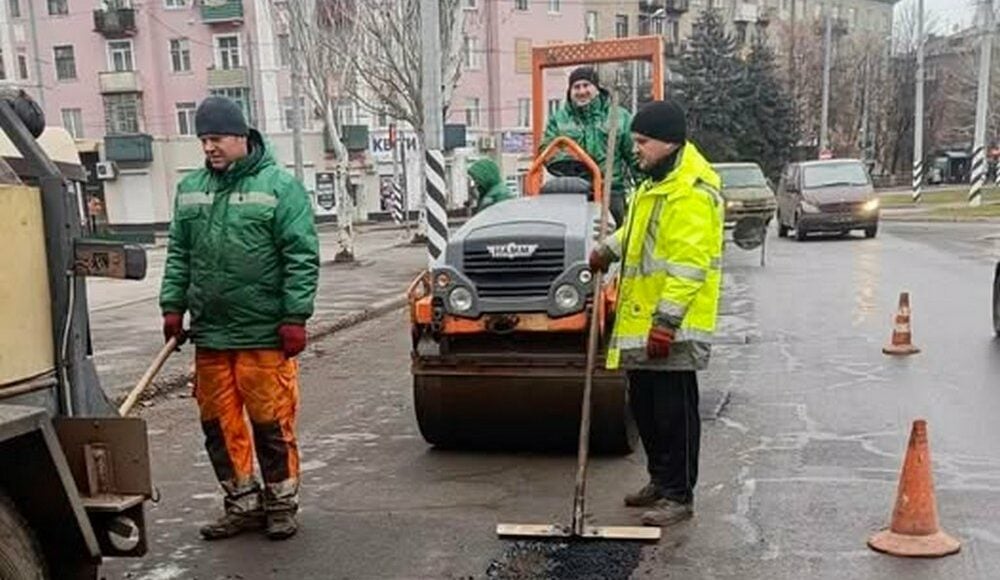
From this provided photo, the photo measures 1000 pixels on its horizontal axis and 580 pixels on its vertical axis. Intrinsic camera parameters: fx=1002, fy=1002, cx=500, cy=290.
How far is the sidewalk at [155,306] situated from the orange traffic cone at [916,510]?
4.90 metres

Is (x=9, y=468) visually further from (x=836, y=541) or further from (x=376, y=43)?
(x=376, y=43)

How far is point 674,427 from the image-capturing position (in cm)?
489

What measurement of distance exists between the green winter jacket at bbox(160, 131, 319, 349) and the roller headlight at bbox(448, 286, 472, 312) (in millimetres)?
1197

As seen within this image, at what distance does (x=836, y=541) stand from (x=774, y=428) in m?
1.99

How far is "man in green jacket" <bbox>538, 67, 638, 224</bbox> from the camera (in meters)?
6.98

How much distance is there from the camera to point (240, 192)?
182 inches

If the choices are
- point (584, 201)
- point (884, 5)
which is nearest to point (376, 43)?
point (584, 201)

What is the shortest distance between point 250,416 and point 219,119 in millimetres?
1393

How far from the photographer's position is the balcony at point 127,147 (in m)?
45.4

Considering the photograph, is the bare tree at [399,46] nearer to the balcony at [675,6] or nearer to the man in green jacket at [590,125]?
the man in green jacket at [590,125]

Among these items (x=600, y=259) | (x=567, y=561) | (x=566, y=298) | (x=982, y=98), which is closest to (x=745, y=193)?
(x=982, y=98)

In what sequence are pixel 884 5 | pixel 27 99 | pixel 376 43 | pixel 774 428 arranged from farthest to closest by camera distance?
pixel 884 5
pixel 376 43
pixel 774 428
pixel 27 99

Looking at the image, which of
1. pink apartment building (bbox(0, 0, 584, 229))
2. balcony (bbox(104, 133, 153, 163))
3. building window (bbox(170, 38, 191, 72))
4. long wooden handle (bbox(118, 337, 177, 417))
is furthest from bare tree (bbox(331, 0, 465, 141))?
building window (bbox(170, 38, 191, 72))

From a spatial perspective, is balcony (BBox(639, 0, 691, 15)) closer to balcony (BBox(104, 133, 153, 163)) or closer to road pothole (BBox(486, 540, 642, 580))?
balcony (BBox(104, 133, 153, 163))
